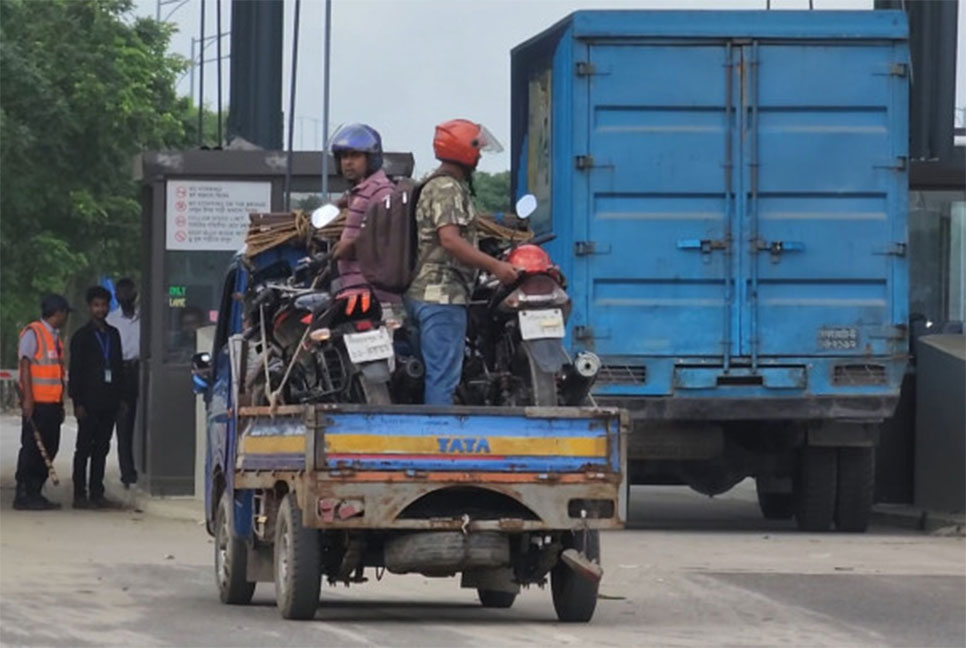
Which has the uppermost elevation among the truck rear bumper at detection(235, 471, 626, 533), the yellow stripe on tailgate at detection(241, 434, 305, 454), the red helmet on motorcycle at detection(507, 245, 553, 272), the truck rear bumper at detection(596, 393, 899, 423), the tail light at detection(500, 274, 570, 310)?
the red helmet on motorcycle at detection(507, 245, 553, 272)

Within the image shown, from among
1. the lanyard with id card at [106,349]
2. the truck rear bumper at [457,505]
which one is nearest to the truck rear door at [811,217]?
the lanyard with id card at [106,349]

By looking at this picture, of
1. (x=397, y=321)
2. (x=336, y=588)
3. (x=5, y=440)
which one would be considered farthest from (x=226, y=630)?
(x=5, y=440)

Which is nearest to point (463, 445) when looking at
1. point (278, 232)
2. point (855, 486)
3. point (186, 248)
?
point (278, 232)

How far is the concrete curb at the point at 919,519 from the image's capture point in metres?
19.7

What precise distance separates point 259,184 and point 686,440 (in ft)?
13.7

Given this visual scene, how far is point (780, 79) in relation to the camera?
18.7 metres

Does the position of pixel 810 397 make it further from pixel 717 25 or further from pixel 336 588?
pixel 336 588

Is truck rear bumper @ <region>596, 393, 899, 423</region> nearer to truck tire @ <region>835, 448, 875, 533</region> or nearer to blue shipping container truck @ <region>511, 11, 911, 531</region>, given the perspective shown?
blue shipping container truck @ <region>511, 11, 911, 531</region>

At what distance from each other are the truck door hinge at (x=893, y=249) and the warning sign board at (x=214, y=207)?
5014mm

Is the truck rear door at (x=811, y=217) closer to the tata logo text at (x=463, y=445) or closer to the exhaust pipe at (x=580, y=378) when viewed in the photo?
the exhaust pipe at (x=580, y=378)

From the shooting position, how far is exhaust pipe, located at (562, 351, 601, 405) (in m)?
12.5

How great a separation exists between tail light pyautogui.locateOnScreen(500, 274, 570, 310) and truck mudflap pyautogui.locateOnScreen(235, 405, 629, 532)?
1.73ft

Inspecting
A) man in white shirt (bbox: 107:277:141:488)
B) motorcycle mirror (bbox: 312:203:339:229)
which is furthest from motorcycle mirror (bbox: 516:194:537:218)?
man in white shirt (bbox: 107:277:141:488)

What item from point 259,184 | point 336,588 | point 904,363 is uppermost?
point 259,184
